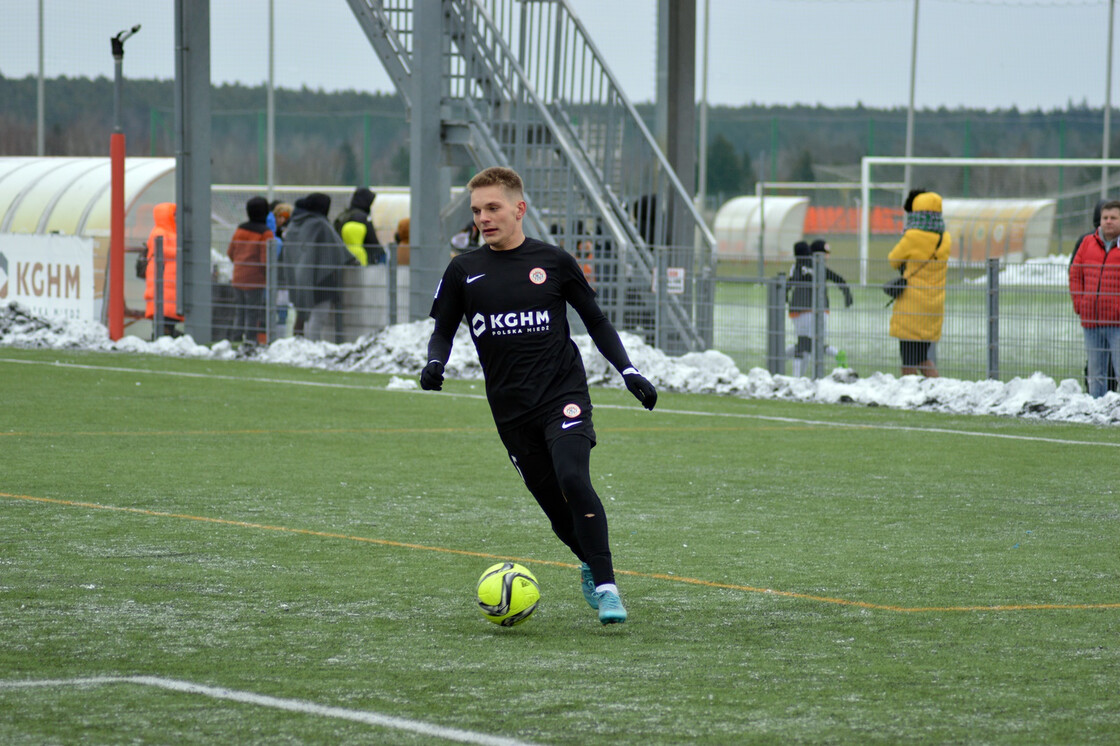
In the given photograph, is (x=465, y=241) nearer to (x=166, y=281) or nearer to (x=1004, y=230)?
(x=166, y=281)

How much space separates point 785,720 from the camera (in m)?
4.62

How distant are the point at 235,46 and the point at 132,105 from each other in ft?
35.0

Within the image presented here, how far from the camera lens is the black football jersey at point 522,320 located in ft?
20.3

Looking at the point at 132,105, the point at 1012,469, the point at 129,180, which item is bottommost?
the point at 1012,469

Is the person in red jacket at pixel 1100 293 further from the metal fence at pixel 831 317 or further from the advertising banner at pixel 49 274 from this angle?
the advertising banner at pixel 49 274

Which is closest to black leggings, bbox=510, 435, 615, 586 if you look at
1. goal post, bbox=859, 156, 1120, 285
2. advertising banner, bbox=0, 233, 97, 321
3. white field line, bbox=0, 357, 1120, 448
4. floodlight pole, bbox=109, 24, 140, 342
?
white field line, bbox=0, 357, 1120, 448

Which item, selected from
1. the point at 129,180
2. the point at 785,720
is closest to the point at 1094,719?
the point at 785,720

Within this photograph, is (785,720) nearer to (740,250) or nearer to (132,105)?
(740,250)

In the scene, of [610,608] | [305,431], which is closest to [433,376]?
[610,608]

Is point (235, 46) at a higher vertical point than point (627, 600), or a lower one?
higher

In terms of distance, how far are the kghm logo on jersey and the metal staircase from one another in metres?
11.8

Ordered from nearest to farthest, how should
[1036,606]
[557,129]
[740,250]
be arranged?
[1036,606]
[557,129]
[740,250]

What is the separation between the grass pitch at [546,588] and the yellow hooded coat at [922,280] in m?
2.58

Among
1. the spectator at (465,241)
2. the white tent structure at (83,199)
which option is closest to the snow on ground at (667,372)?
the spectator at (465,241)
